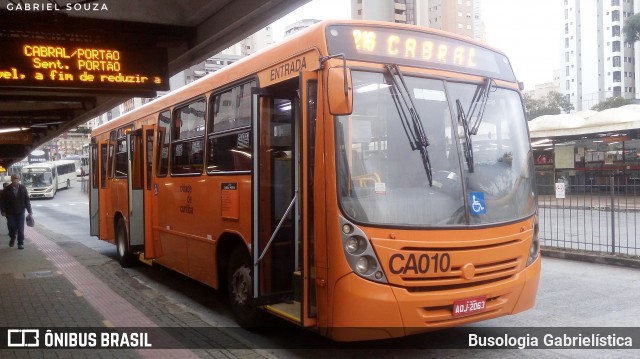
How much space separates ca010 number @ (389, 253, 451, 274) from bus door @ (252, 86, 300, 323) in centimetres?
120

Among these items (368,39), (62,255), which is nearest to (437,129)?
(368,39)

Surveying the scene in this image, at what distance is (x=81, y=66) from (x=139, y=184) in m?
2.77

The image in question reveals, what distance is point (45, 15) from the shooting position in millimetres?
7246

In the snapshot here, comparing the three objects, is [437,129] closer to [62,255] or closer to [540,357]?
[540,357]

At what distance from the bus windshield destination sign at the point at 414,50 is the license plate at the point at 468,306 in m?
2.18

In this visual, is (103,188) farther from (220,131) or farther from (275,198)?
(275,198)

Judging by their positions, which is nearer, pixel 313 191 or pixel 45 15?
pixel 313 191

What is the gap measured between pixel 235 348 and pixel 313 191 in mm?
1870

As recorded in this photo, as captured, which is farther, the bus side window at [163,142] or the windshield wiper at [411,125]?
the bus side window at [163,142]

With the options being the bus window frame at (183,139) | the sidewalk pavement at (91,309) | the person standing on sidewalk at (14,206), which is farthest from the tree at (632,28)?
the bus window frame at (183,139)

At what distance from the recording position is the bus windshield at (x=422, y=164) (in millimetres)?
4777

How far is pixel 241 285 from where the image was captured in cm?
635

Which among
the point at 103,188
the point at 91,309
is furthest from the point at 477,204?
the point at 103,188

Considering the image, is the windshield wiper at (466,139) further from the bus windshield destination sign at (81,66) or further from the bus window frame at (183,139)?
the bus windshield destination sign at (81,66)
